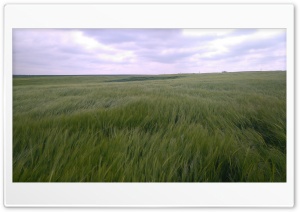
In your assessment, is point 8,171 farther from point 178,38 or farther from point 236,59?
point 236,59

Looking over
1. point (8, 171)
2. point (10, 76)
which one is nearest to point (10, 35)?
point (10, 76)

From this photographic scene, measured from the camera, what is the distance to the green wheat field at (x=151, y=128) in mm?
1370

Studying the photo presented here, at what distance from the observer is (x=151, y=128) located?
1582 millimetres

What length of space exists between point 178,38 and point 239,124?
87cm

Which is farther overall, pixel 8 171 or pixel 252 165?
pixel 8 171

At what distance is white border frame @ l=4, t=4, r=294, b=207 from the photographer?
1594 mm
